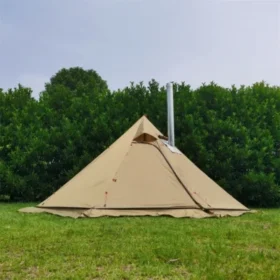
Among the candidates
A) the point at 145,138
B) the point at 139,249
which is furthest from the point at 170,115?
the point at 139,249

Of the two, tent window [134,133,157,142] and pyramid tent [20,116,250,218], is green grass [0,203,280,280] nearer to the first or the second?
pyramid tent [20,116,250,218]

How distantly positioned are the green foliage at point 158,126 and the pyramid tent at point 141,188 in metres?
2.09

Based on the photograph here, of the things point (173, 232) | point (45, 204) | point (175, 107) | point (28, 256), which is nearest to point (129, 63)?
point (175, 107)

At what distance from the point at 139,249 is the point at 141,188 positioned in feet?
10.5

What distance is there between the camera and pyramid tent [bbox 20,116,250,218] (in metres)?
7.36

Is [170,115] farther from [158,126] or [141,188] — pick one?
[158,126]

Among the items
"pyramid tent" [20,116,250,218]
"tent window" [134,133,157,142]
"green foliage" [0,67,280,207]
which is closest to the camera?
"pyramid tent" [20,116,250,218]

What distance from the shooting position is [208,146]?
10.6 metres

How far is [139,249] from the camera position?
4430 millimetres

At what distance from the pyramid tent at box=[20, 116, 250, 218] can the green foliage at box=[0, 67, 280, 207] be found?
209cm

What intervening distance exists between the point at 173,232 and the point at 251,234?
37.5 inches

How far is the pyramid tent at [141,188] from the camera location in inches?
290

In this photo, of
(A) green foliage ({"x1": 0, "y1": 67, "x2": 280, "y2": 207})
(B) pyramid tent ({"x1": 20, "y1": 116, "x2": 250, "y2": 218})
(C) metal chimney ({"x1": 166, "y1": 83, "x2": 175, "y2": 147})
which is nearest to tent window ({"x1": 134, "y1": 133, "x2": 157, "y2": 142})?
(B) pyramid tent ({"x1": 20, "y1": 116, "x2": 250, "y2": 218})

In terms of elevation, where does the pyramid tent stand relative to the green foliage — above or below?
below
